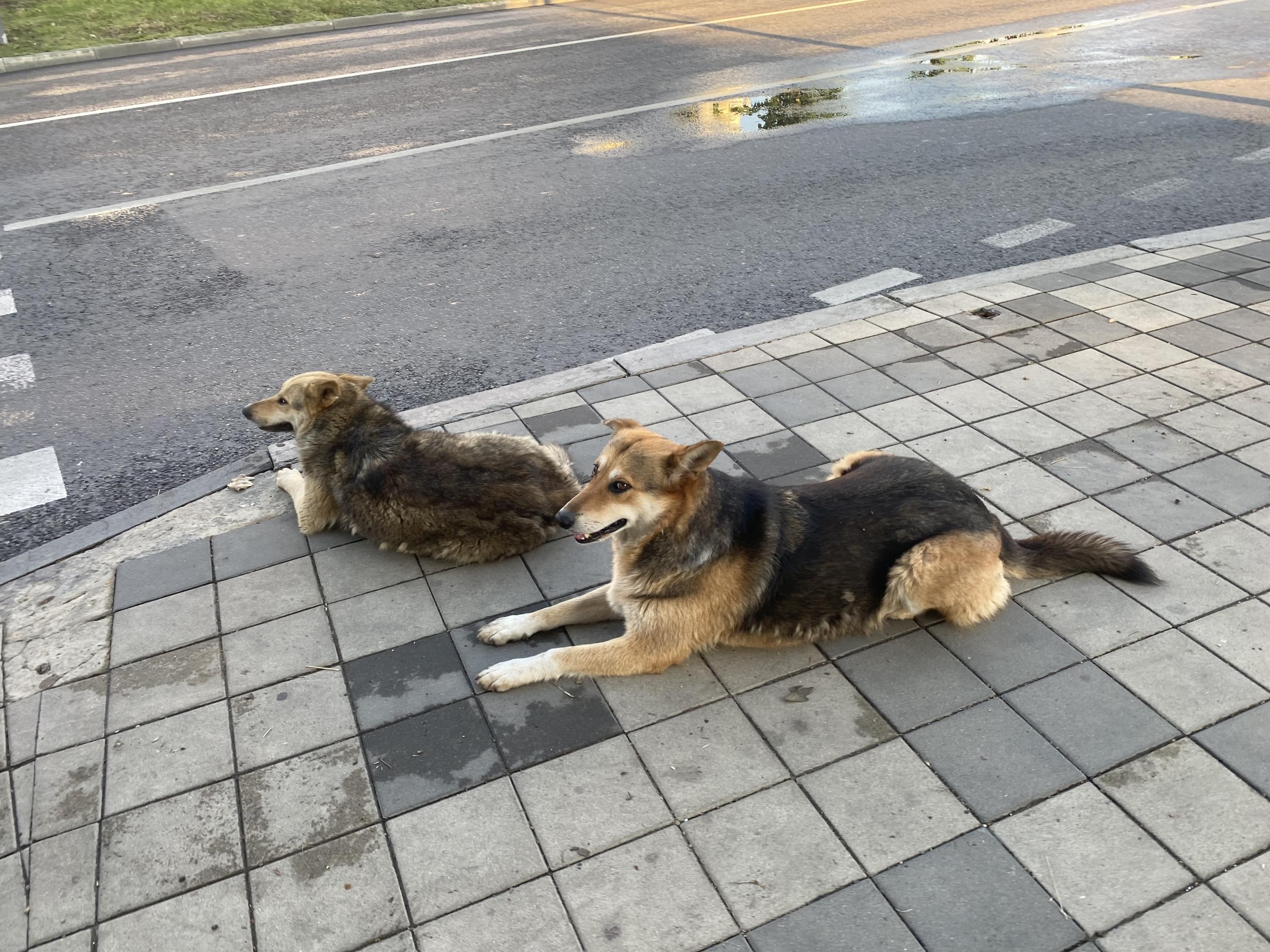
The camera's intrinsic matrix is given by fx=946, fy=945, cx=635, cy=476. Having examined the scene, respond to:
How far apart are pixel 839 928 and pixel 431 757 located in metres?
1.67

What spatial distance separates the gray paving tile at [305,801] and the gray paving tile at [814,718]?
1.58 meters

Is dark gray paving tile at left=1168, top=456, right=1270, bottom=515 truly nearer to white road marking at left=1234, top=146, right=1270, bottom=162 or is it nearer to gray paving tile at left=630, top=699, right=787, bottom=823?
gray paving tile at left=630, top=699, right=787, bottom=823

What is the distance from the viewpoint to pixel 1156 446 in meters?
5.51

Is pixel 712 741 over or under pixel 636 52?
under

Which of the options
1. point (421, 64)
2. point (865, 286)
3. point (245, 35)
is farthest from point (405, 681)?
point (245, 35)

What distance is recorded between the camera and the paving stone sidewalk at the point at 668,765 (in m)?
3.13

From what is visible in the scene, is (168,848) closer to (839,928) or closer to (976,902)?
(839,928)

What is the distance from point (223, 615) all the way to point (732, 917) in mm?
2889

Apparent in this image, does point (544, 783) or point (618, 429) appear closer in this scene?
point (544, 783)

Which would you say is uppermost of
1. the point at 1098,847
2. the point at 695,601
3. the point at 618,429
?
the point at 618,429

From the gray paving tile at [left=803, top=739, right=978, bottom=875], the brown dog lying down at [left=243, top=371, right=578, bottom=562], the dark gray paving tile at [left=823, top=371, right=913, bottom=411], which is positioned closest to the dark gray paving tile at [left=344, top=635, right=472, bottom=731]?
the brown dog lying down at [left=243, top=371, right=578, bottom=562]

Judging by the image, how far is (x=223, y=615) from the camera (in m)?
4.62

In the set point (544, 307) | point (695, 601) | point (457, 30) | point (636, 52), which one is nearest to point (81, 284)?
point (544, 307)

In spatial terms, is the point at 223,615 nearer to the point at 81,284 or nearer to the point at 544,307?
the point at 544,307
